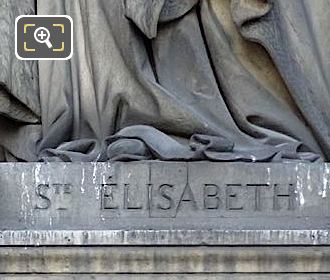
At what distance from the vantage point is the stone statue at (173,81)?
8039mm

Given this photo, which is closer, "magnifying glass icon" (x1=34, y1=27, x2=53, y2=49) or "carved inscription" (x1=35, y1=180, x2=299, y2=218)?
"magnifying glass icon" (x1=34, y1=27, x2=53, y2=49)

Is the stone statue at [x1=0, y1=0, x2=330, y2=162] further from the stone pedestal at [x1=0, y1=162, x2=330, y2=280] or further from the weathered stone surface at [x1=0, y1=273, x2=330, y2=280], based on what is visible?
the weathered stone surface at [x1=0, y1=273, x2=330, y2=280]

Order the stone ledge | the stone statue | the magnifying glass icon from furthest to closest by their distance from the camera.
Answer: the stone statue, the stone ledge, the magnifying glass icon

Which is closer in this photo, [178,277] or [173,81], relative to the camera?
[178,277]

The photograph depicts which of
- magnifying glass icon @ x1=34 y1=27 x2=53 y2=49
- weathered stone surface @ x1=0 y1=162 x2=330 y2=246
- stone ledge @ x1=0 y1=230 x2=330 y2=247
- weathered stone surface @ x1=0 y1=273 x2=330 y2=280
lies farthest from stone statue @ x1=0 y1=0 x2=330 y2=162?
magnifying glass icon @ x1=34 y1=27 x2=53 y2=49

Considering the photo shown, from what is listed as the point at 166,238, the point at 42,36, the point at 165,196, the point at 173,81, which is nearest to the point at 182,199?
the point at 165,196

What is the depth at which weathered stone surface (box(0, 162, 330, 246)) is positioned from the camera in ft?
25.6

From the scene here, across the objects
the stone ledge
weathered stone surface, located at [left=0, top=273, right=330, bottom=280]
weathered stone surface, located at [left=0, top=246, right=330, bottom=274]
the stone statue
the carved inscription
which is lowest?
weathered stone surface, located at [left=0, top=273, right=330, bottom=280]

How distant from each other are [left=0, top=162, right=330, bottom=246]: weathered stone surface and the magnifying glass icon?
3.36 ft

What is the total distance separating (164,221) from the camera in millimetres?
7805

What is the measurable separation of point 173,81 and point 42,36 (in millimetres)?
1335

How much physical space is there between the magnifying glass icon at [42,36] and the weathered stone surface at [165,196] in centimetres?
102

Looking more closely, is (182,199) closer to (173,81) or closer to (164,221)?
(164,221)

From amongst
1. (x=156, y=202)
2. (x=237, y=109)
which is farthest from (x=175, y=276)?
(x=237, y=109)
